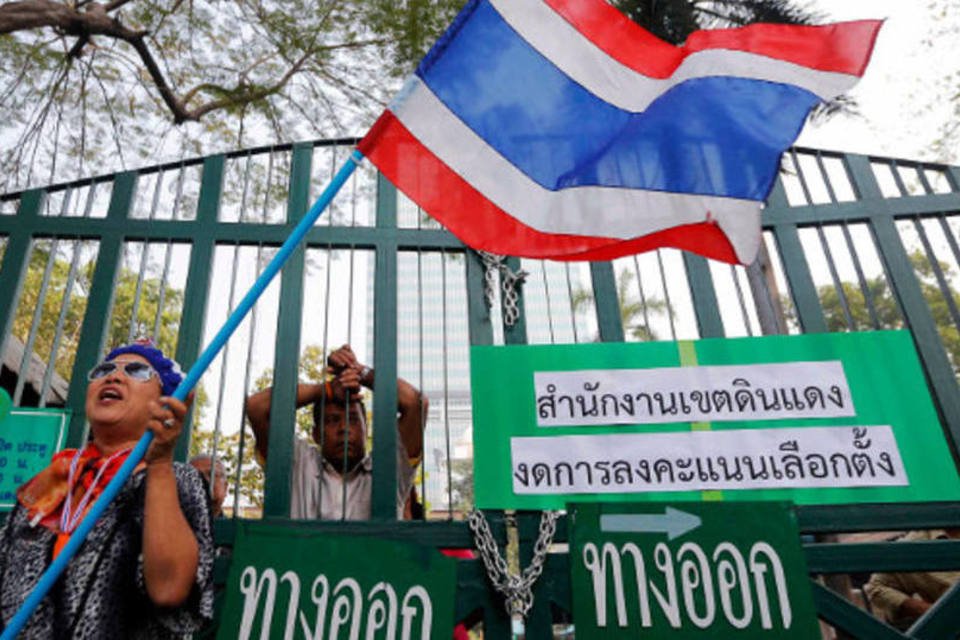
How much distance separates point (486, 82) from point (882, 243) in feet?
6.52

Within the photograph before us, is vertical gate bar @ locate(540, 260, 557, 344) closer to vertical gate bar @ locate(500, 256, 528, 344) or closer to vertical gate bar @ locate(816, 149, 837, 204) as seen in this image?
vertical gate bar @ locate(500, 256, 528, 344)

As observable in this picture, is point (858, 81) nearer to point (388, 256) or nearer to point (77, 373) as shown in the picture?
point (388, 256)

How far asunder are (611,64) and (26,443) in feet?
8.34

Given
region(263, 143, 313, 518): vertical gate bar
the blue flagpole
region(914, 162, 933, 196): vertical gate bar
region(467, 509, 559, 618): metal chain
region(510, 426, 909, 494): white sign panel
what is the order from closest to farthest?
the blue flagpole
region(467, 509, 559, 618): metal chain
region(510, 426, 909, 494): white sign panel
region(263, 143, 313, 518): vertical gate bar
region(914, 162, 933, 196): vertical gate bar

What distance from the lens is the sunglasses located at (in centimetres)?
184

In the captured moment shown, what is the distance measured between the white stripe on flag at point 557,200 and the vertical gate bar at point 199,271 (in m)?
1.33

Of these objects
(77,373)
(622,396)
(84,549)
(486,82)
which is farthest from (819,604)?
(77,373)

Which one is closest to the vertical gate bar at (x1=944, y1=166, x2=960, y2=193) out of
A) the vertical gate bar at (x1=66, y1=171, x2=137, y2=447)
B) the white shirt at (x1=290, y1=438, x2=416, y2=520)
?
the white shirt at (x1=290, y1=438, x2=416, y2=520)

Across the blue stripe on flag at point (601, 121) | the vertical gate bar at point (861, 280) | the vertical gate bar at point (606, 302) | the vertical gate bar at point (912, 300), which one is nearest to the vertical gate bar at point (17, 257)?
the blue stripe on flag at point (601, 121)

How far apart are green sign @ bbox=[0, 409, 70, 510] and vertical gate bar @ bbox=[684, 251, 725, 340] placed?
2564 millimetres

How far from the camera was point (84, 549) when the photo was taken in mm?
1505

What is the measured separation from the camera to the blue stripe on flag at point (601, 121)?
1894 mm

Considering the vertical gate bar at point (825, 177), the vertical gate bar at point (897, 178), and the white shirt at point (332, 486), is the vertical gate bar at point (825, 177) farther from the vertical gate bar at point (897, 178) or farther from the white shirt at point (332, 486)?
the white shirt at point (332, 486)

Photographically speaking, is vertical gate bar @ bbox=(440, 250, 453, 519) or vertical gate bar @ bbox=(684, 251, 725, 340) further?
vertical gate bar @ bbox=(684, 251, 725, 340)
